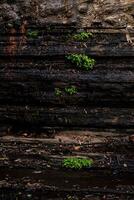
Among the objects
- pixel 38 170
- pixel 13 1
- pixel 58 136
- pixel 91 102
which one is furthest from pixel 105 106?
pixel 13 1

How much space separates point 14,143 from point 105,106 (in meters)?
2.33

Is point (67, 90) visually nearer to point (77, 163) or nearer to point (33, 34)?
point (33, 34)

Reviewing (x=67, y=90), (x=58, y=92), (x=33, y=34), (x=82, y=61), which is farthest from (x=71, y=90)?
(x=33, y=34)

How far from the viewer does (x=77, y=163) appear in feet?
25.5

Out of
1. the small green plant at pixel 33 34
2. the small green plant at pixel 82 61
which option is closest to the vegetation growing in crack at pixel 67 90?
the small green plant at pixel 82 61

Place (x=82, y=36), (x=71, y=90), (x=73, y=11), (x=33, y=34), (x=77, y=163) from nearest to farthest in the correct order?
(x=77, y=163) → (x=71, y=90) → (x=82, y=36) → (x=33, y=34) → (x=73, y=11)

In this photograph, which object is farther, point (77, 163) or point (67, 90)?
point (67, 90)

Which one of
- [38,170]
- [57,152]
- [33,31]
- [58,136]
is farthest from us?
[33,31]

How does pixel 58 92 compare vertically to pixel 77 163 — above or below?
above

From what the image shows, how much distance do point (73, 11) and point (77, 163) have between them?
4.11 meters

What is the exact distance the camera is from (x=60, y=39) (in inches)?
377

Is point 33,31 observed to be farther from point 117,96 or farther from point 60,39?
point 117,96

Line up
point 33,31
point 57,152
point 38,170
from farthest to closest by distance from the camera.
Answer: point 33,31, point 57,152, point 38,170

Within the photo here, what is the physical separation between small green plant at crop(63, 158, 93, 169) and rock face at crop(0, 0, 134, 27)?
11.9 feet
